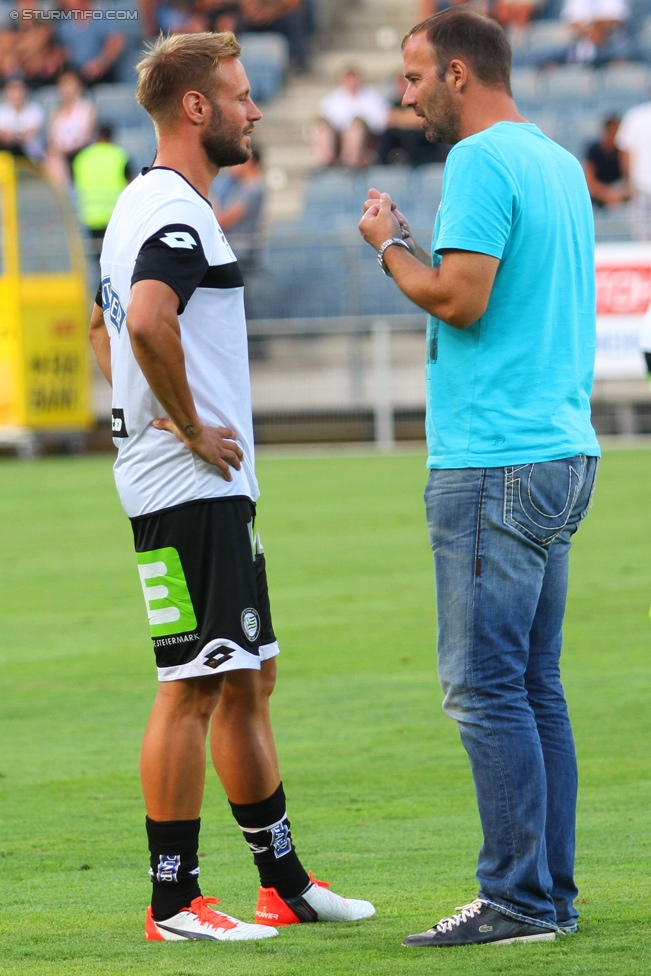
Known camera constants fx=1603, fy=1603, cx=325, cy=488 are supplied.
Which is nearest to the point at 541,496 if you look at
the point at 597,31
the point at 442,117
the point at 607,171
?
the point at 442,117

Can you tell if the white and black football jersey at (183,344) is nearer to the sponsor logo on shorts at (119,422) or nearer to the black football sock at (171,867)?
the sponsor logo on shorts at (119,422)

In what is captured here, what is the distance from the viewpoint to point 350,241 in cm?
1916

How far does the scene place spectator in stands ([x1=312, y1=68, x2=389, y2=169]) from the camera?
22234 millimetres

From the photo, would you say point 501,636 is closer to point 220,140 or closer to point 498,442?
point 498,442

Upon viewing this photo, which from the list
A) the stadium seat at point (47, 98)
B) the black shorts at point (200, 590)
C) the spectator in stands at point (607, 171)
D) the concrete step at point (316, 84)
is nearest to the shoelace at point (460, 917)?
the black shorts at point (200, 590)

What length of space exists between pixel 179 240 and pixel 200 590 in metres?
0.87

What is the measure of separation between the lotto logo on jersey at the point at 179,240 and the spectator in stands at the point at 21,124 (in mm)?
20375

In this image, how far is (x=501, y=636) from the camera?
12.5 feet

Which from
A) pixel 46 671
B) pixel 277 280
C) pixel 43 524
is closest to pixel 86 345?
pixel 277 280

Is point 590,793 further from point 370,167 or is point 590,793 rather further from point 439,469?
point 370,167

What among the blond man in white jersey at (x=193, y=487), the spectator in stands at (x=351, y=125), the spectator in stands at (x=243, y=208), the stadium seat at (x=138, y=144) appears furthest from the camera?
the stadium seat at (x=138, y=144)

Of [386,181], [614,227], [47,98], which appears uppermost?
[47,98]

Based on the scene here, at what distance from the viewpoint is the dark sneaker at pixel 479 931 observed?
383cm

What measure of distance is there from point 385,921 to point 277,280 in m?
15.8
